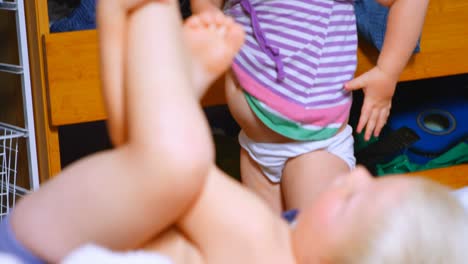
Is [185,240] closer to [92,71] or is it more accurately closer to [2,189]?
[92,71]

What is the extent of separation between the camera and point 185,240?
0.54 m

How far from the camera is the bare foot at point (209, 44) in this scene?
22.2 inches

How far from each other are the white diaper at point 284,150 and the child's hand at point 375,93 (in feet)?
0.14

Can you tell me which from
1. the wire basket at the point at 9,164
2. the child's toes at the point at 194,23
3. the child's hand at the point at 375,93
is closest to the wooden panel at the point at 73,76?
the wire basket at the point at 9,164

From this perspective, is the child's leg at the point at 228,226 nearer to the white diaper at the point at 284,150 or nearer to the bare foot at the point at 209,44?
the bare foot at the point at 209,44

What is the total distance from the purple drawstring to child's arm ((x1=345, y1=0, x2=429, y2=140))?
4.5 inches

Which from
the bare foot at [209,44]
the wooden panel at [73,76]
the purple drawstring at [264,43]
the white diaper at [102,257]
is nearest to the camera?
the white diaper at [102,257]

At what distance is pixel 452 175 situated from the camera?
150cm

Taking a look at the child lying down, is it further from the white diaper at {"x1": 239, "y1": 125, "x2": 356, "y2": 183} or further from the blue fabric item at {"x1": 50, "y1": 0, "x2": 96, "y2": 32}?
the blue fabric item at {"x1": 50, "y1": 0, "x2": 96, "y2": 32}

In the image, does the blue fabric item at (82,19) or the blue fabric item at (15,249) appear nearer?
the blue fabric item at (15,249)

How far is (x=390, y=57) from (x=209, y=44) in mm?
507

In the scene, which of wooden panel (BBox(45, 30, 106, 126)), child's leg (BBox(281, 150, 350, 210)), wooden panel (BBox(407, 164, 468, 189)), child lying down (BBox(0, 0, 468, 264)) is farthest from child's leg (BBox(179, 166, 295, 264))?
wooden panel (BBox(407, 164, 468, 189))

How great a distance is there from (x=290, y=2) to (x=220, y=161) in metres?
0.71

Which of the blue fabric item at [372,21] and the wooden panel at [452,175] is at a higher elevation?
the blue fabric item at [372,21]
